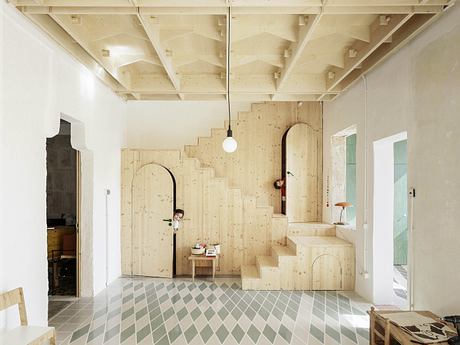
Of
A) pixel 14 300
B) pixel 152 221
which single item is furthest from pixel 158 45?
pixel 152 221

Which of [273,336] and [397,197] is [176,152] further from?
[397,197]

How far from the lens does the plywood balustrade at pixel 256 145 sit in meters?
7.09

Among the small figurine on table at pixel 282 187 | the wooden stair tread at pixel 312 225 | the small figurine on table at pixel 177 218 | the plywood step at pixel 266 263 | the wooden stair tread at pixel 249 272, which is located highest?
the small figurine on table at pixel 282 187

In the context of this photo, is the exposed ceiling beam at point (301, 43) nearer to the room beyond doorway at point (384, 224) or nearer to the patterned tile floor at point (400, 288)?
the room beyond doorway at point (384, 224)

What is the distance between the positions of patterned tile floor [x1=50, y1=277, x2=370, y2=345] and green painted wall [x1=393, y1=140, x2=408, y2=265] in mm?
2687

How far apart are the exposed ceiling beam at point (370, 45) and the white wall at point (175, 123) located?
243cm

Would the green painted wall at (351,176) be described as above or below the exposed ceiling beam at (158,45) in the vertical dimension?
below

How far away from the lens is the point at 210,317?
14.3 feet

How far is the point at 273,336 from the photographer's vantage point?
382 cm

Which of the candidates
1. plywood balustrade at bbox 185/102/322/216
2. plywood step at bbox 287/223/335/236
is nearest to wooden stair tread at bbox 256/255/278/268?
plywood step at bbox 287/223/335/236

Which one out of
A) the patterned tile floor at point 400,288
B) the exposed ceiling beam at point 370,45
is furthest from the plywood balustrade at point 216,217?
the exposed ceiling beam at point 370,45

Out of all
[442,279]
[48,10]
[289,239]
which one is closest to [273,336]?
[442,279]

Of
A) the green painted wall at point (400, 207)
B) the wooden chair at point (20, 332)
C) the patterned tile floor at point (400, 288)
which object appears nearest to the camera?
the wooden chair at point (20, 332)

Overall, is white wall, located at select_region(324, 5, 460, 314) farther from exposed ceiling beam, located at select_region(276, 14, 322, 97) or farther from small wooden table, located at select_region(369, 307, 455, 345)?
exposed ceiling beam, located at select_region(276, 14, 322, 97)
